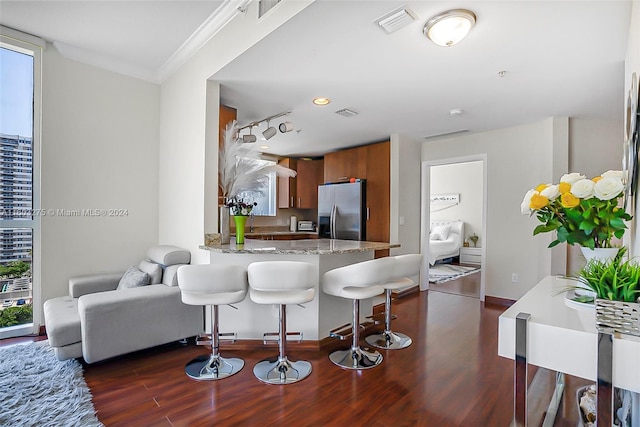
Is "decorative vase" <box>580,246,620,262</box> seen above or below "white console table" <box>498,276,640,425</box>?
above

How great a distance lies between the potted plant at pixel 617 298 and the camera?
999 mm

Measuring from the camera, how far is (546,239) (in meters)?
3.82

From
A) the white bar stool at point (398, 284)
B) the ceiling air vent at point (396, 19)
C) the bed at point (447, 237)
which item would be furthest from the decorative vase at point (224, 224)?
the bed at point (447, 237)

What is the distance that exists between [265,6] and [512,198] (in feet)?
12.7

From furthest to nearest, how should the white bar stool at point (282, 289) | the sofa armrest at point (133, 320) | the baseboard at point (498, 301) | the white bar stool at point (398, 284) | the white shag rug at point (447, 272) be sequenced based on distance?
the white shag rug at point (447, 272) → the baseboard at point (498, 301) → the white bar stool at point (398, 284) → the sofa armrest at point (133, 320) → the white bar stool at point (282, 289)

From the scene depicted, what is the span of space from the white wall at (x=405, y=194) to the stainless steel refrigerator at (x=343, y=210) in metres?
0.50

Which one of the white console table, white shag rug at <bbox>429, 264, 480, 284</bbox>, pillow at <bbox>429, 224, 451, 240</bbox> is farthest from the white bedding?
the white console table

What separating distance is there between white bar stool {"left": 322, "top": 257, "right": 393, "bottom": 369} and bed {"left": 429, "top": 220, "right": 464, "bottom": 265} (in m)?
4.76

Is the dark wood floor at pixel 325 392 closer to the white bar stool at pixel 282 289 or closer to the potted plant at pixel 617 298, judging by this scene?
the white bar stool at pixel 282 289

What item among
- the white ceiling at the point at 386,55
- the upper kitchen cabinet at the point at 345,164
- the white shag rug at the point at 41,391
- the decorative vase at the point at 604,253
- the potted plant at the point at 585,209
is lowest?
the white shag rug at the point at 41,391

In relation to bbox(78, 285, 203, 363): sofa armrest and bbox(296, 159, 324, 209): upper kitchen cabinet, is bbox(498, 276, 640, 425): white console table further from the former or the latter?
bbox(296, 159, 324, 209): upper kitchen cabinet

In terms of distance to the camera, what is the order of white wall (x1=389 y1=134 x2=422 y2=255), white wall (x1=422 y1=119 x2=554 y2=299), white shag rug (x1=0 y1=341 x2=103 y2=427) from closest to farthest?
white shag rug (x1=0 y1=341 x2=103 y2=427)
white wall (x1=422 y1=119 x2=554 y2=299)
white wall (x1=389 y1=134 x2=422 y2=255)

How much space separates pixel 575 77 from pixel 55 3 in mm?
4254

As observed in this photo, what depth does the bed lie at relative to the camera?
6.98 meters
